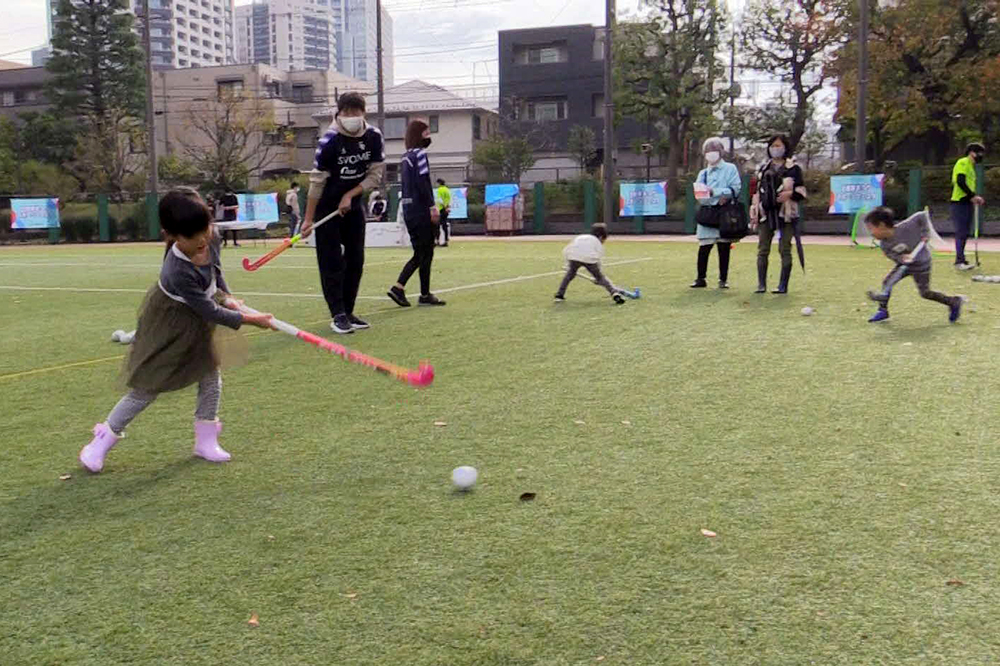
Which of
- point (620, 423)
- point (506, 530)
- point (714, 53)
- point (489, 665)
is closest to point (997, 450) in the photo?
point (620, 423)

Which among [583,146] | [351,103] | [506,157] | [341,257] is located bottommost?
[341,257]

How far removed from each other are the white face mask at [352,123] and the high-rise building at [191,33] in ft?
422

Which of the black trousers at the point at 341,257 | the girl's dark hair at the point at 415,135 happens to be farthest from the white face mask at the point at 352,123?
the girl's dark hair at the point at 415,135

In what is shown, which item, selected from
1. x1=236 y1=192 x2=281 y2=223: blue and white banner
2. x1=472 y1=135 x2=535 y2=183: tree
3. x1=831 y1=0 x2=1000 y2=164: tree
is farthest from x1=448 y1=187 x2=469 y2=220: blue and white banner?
x1=831 y1=0 x2=1000 y2=164: tree

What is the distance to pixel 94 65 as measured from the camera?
50.2 m

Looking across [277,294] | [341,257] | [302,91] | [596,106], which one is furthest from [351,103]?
[302,91]

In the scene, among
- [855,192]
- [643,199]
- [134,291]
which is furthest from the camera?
[643,199]

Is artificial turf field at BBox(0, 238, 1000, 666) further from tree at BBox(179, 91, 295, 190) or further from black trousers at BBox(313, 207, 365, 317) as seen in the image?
tree at BBox(179, 91, 295, 190)

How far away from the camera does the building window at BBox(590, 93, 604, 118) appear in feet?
154

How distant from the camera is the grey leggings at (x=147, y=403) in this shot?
3.87 metres

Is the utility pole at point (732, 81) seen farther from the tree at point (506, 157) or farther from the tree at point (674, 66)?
the tree at point (506, 157)

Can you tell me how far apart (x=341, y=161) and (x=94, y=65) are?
49046mm

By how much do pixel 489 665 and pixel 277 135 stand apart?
5376cm

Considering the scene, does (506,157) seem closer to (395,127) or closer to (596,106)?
(596,106)
